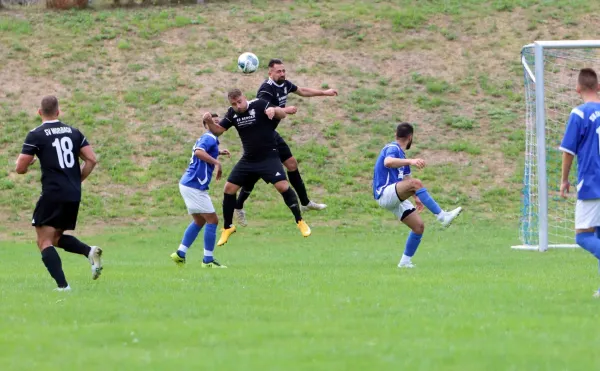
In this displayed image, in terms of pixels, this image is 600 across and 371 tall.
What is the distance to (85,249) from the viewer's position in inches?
449

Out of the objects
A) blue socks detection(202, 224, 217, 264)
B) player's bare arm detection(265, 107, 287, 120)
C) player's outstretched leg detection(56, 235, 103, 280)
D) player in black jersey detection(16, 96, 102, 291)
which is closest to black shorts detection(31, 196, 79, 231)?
player in black jersey detection(16, 96, 102, 291)

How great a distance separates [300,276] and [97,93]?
1770cm

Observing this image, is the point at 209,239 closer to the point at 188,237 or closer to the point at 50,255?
the point at 188,237

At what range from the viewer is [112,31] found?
31797mm

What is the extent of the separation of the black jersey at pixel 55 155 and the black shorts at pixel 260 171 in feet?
16.1

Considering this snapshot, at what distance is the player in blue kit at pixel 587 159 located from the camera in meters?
9.84

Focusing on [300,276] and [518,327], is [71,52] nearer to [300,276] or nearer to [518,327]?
[300,276]

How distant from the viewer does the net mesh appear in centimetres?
1830

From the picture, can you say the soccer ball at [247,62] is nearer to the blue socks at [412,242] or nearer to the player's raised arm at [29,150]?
the blue socks at [412,242]

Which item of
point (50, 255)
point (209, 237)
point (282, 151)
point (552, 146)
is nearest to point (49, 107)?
point (50, 255)

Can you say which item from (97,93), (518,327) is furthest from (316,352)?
(97,93)

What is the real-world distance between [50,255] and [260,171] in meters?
5.20

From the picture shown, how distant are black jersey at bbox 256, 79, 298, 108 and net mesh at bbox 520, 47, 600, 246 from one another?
13.4ft

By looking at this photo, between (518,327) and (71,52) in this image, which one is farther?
(71,52)
